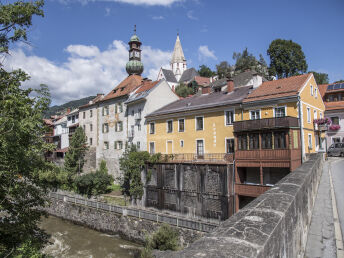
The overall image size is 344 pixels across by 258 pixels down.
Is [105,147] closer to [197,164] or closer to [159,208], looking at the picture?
[159,208]

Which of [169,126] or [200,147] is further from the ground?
[169,126]

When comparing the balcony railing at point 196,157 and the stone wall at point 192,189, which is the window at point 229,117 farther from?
the stone wall at point 192,189

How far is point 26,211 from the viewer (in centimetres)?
1068

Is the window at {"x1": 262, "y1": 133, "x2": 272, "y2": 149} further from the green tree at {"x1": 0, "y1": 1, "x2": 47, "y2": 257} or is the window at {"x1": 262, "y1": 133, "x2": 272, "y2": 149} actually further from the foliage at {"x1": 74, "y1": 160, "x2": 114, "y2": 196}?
the foliage at {"x1": 74, "y1": 160, "x2": 114, "y2": 196}

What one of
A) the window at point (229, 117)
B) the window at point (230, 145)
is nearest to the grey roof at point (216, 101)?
the window at point (229, 117)

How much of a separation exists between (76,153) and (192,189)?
24658 mm

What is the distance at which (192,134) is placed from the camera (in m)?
26.4

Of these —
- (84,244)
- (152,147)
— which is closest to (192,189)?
(152,147)

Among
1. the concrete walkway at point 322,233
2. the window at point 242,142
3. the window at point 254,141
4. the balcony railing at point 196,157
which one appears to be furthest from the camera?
the balcony railing at point 196,157

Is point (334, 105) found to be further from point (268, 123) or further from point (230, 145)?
point (268, 123)

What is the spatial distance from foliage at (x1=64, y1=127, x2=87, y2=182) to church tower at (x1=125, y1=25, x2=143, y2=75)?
1460 cm

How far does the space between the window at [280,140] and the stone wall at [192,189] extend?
A: 160 inches

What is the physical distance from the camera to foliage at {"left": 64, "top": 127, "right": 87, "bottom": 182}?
3878 centimetres

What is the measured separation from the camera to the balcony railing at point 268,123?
18.2 metres
